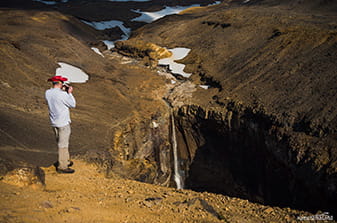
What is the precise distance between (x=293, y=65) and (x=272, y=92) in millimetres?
1767

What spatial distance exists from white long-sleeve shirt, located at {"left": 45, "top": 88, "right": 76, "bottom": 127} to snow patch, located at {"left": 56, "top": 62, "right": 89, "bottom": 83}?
7179mm

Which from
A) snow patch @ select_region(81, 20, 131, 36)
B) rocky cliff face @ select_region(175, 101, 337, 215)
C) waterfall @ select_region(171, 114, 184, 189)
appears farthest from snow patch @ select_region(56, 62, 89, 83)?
snow patch @ select_region(81, 20, 131, 36)

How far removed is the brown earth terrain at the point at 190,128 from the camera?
487 cm

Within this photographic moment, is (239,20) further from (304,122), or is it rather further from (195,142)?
(304,122)

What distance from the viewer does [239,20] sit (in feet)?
59.3

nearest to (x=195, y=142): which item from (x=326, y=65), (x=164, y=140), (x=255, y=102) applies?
(x=164, y=140)

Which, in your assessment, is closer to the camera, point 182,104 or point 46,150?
point 46,150

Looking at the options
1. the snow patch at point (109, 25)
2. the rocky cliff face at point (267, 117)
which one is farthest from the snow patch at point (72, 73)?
the snow patch at point (109, 25)

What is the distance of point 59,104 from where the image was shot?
16.6ft

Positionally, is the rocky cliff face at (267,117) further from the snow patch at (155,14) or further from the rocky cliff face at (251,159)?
the snow patch at (155,14)

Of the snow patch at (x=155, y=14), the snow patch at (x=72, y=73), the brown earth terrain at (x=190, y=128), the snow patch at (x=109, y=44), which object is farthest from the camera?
the snow patch at (x=155, y=14)

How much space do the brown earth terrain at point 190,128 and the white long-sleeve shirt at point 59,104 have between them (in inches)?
35.0

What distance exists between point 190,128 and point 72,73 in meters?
5.46

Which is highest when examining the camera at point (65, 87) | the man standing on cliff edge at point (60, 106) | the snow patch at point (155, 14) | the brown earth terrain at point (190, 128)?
the snow patch at point (155, 14)
